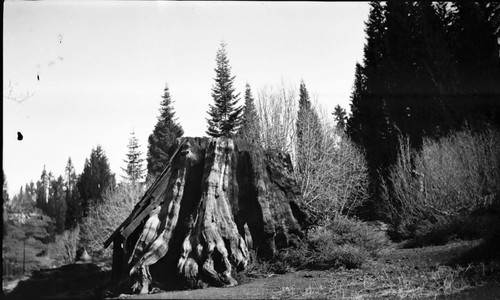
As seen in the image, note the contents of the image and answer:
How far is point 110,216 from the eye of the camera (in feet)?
89.4

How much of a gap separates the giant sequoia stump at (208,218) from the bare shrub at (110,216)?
1720cm

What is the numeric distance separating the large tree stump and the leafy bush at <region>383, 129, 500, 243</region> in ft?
30.1

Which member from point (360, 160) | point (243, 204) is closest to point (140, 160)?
point (360, 160)

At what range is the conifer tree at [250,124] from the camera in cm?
2477

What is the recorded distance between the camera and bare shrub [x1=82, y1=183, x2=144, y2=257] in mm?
25953

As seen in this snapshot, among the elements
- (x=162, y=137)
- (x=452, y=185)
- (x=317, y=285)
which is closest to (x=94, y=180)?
(x=162, y=137)

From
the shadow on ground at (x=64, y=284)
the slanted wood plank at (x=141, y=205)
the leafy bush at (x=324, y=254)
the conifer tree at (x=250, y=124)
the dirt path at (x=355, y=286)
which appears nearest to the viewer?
the shadow on ground at (x=64, y=284)

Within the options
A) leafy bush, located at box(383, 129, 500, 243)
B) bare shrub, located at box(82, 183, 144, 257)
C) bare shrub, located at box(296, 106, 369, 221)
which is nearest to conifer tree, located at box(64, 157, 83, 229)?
bare shrub, located at box(82, 183, 144, 257)

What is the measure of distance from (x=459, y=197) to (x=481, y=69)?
32.0ft

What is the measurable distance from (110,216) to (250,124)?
1234 centimetres

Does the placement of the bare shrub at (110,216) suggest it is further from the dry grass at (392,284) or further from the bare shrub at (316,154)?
the dry grass at (392,284)

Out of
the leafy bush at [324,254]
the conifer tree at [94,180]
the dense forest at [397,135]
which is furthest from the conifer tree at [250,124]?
the conifer tree at [94,180]

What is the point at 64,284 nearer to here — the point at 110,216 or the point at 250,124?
the point at 250,124

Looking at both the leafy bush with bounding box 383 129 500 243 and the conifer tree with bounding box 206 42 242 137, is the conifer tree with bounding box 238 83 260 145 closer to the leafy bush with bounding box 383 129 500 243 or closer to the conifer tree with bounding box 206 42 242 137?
the conifer tree with bounding box 206 42 242 137
